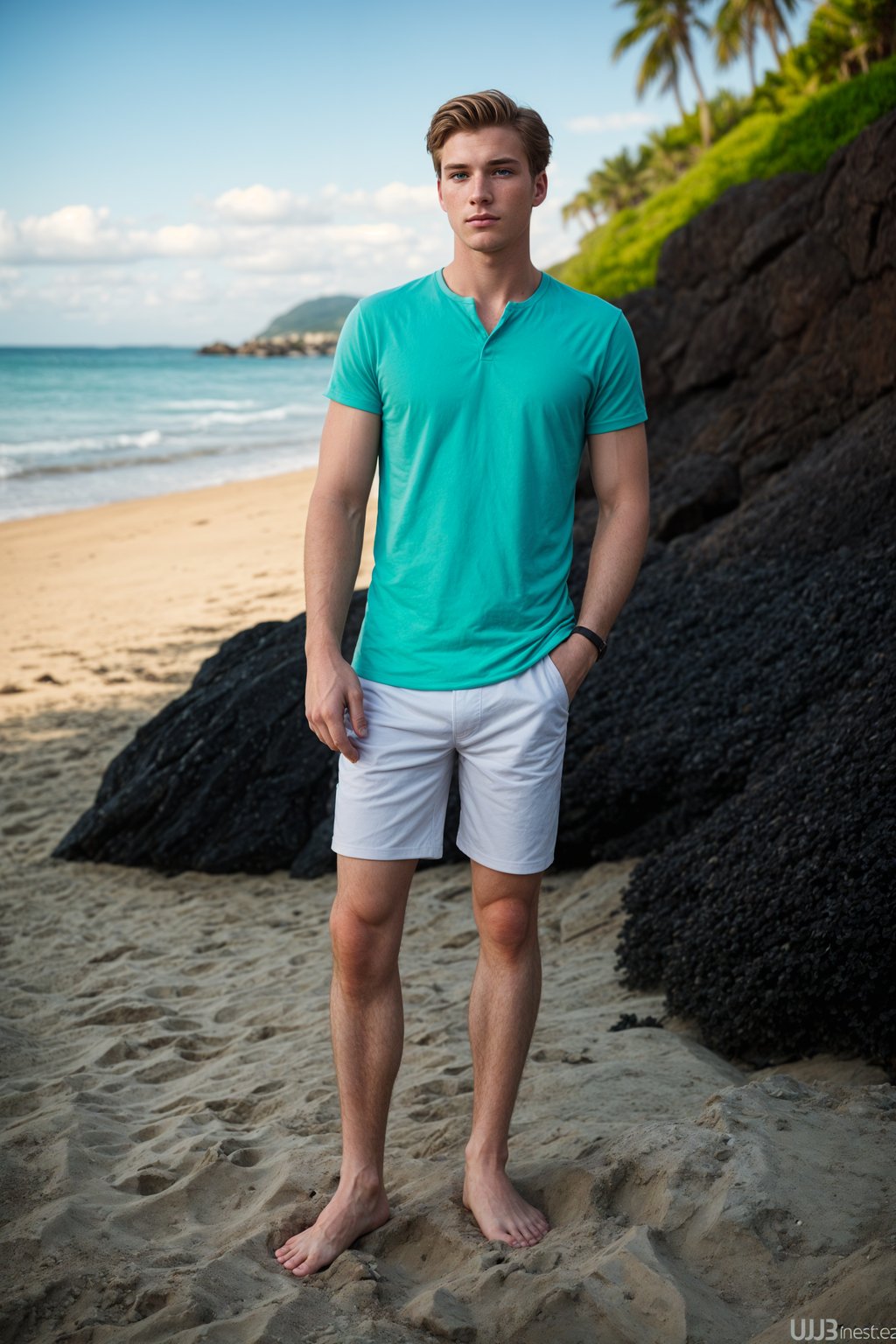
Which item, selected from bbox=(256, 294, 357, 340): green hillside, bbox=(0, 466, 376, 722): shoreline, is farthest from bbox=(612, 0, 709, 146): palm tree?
bbox=(256, 294, 357, 340): green hillside

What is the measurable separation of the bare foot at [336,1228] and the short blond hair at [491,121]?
7.61 ft

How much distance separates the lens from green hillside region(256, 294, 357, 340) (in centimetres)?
14612

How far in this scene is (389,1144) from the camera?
309cm

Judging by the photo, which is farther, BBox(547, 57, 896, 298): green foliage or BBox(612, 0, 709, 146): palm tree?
BBox(612, 0, 709, 146): palm tree

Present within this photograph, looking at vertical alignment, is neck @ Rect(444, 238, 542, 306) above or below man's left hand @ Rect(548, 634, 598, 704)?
above

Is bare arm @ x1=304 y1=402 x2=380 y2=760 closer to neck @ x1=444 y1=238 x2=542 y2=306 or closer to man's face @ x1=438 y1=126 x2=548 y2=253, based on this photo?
neck @ x1=444 y1=238 x2=542 y2=306

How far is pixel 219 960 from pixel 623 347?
3.19 metres

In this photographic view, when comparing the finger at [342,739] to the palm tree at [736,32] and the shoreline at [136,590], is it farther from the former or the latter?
the palm tree at [736,32]

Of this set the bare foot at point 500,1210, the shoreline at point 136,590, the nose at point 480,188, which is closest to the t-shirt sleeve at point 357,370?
the nose at point 480,188

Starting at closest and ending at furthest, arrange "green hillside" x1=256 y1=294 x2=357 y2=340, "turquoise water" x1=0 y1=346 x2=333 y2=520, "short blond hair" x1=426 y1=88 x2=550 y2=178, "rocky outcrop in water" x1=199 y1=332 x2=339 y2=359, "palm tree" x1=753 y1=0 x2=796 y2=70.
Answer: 1. "short blond hair" x1=426 y1=88 x2=550 y2=178
2. "turquoise water" x1=0 y1=346 x2=333 y2=520
3. "palm tree" x1=753 y1=0 x2=796 y2=70
4. "rocky outcrop in water" x1=199 y1=332 x2=339 y2=359
5. "green hillside" x1=256 y1=294 x2=357 y2=340

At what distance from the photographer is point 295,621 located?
6203mm

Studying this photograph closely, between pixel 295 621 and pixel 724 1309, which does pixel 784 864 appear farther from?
pixel 295 621

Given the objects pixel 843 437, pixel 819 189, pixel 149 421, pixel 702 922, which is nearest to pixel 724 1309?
pixel 702 922

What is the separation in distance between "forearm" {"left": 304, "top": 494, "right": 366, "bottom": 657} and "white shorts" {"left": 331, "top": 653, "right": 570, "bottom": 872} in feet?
0.51
